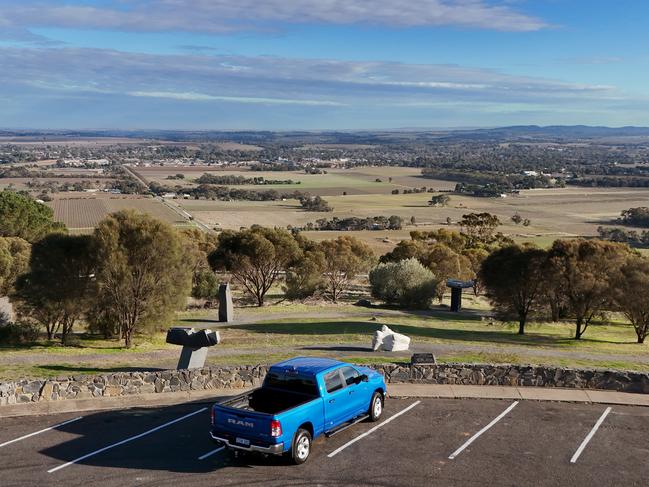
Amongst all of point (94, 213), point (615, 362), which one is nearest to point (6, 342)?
point (615, 362)

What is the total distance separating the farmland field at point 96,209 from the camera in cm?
9444

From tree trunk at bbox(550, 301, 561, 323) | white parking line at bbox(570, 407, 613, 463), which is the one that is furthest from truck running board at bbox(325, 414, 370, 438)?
tree trunk at bbox(550, 301, 561, 323)

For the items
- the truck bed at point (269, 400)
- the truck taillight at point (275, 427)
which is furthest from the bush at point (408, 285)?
the truck taillight at point (275, 427)

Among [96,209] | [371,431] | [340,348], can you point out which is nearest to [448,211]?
[96,209]

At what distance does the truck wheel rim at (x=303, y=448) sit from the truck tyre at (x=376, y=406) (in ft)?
8.36

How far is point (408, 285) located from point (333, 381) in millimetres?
27283

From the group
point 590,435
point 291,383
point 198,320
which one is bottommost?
point 198,320

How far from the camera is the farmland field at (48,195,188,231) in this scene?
94.4 metres

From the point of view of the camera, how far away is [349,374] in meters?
14.4

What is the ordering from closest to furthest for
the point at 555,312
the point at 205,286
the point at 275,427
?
the point at 275,427 < the point at 555,312 < the point at 205,286

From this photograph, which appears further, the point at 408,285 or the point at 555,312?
the point at 408,285

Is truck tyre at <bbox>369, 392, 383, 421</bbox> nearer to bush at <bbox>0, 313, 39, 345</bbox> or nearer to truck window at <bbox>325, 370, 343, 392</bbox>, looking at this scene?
truck window at <bbox>325, 370, 343, 392</bbox>

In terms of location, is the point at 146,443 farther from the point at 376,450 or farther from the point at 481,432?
the point at 481,432

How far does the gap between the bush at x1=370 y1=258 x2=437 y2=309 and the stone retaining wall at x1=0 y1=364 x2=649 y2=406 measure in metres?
22.2
